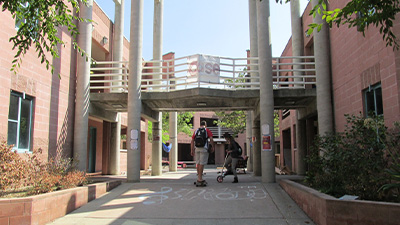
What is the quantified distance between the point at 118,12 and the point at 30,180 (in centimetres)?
1204

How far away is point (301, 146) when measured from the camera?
14672mm

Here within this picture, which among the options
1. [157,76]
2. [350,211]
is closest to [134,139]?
[157,76]

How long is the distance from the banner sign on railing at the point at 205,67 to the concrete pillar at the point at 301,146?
5.30m

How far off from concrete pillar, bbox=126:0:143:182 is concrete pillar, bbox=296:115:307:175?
24.1 feet

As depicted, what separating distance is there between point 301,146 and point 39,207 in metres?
11.6

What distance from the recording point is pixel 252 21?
15734mm

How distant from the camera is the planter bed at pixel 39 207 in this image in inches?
212

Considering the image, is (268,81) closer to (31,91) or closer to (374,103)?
(374,103)

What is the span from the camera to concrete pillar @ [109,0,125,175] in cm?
1565

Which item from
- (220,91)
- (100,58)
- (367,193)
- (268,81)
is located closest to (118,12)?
(100,58)

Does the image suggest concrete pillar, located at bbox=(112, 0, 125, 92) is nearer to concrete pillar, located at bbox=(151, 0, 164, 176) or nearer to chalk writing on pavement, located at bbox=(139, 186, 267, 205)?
concrete pillar, located at bbox=(151, 0, 164, 176)

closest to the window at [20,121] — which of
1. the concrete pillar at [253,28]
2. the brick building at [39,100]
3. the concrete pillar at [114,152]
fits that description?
the brick building at [39,100]

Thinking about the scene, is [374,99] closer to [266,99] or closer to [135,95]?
[266,99]

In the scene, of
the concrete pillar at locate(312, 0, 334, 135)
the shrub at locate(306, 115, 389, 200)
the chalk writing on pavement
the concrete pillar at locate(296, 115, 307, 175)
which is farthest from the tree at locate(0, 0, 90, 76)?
the concrete pillar at locate(296, 115, 307, 175)
